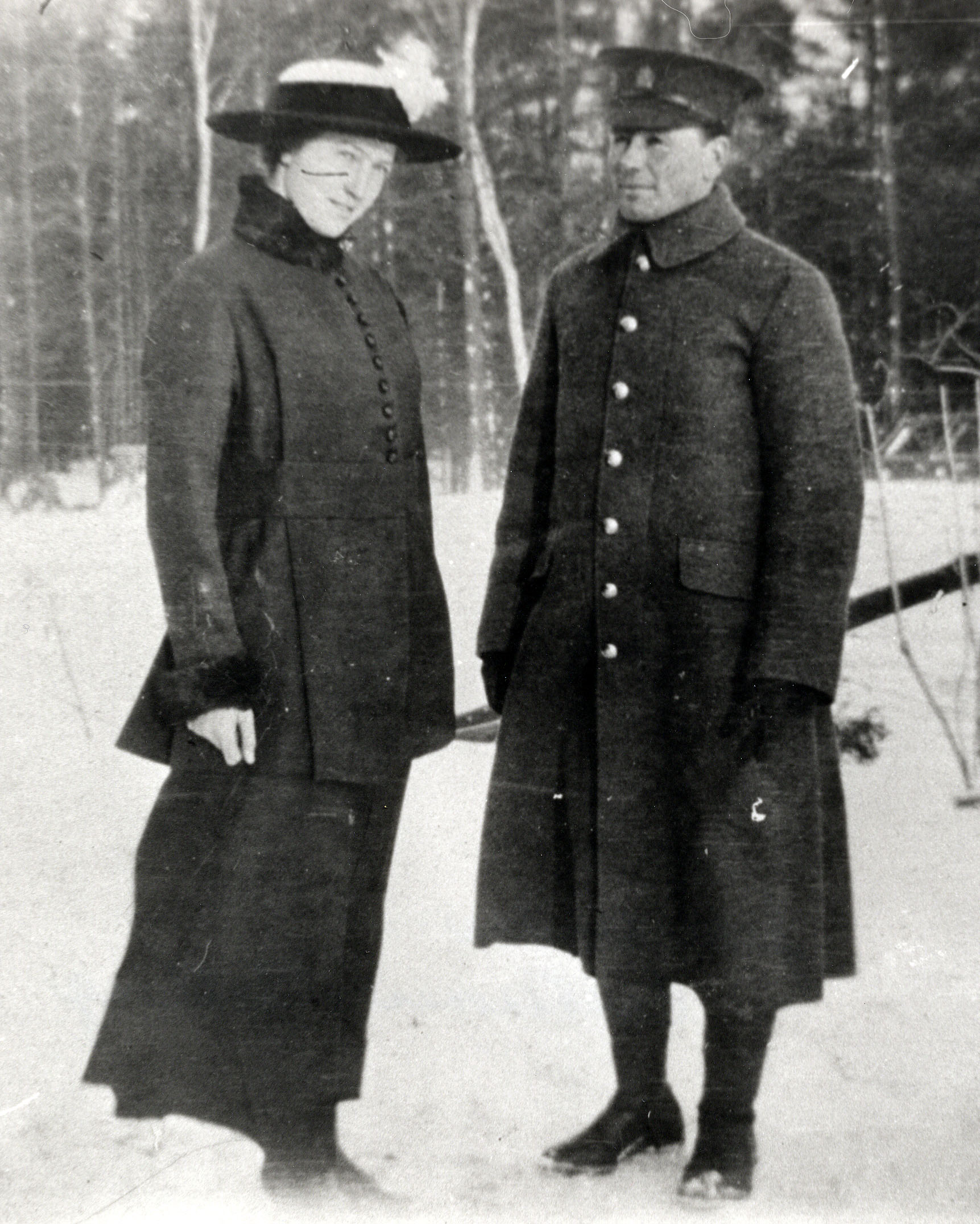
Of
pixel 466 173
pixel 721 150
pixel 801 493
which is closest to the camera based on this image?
pixel 801 493

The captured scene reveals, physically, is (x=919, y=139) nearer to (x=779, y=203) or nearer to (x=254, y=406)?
(x=779, y=203)

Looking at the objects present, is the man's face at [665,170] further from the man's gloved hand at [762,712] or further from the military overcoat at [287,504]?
the man's gloved hand at [762,712]

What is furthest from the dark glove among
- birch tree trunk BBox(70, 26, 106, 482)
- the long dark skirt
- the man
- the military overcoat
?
birch tree trunk BBox(70, 26, 106, 482)

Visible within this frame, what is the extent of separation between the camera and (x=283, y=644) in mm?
2441

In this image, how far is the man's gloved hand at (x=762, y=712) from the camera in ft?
7.59

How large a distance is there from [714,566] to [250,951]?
122 cm

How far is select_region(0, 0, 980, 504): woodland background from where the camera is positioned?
2500 millimetres

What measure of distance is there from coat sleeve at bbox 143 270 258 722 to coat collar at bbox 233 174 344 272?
136 mm

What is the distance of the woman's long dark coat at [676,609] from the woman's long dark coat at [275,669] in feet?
0.80

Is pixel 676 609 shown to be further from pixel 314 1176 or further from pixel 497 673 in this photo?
pixel 314 1176

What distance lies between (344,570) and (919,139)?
1514mm

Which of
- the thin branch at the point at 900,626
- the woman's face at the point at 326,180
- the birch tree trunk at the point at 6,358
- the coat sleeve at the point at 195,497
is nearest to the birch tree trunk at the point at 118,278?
the coat sleeve at the point at 195,497

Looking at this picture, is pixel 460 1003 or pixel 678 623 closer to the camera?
pixel 678 623

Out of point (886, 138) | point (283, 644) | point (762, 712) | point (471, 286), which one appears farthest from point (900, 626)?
point (283, 644)
